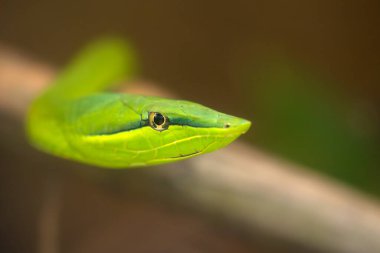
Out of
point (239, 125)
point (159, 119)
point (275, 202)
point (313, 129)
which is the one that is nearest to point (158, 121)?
point (159, 119)

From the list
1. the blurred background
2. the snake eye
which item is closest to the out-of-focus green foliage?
the blurred background

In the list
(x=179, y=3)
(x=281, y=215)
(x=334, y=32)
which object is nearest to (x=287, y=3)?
(x=334, y=32)

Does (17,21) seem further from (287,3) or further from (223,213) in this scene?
(223,213)

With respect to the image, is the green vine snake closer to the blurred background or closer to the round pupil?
the round pupil

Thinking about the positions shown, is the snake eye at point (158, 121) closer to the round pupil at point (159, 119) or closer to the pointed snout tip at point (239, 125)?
Result: the round pupil at point (159, 119)

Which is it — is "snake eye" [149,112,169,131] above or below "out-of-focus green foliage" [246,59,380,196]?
below

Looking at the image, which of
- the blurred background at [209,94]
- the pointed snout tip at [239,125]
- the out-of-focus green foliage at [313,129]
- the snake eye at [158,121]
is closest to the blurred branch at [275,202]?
the blurred background at [209,94]
